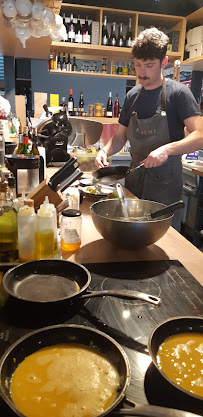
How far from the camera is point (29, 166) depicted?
5.61 feet

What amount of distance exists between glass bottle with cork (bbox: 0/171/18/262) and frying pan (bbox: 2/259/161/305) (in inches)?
5.5

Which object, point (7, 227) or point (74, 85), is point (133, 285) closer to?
point (7, 227)

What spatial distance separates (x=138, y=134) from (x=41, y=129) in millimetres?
877

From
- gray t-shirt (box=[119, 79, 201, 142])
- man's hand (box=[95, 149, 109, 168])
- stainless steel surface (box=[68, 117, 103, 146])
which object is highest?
gray t-shirt (box=[119, 79, 201, 142])

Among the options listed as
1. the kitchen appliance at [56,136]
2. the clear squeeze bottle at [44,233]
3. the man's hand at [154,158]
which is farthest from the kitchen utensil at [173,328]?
the kitchen appliance at [56,136]

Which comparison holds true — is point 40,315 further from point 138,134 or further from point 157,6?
point 157,6

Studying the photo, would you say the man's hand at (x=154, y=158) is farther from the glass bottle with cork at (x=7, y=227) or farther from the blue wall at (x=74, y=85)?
the blue wall at (x=74, y=85)

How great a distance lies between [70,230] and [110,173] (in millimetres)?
1039

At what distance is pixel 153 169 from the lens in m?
2.50

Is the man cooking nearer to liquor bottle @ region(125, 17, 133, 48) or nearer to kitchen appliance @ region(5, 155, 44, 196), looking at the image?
kitchen appliance @ region(5, 155, 44, 196)

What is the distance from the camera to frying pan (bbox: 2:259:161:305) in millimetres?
870

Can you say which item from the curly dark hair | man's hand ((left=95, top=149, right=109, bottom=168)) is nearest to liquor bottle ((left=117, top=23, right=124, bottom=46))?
the curly dark hair

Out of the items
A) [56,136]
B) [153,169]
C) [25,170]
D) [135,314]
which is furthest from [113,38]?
[135,314]

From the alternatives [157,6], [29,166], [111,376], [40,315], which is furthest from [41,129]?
[157,6]
